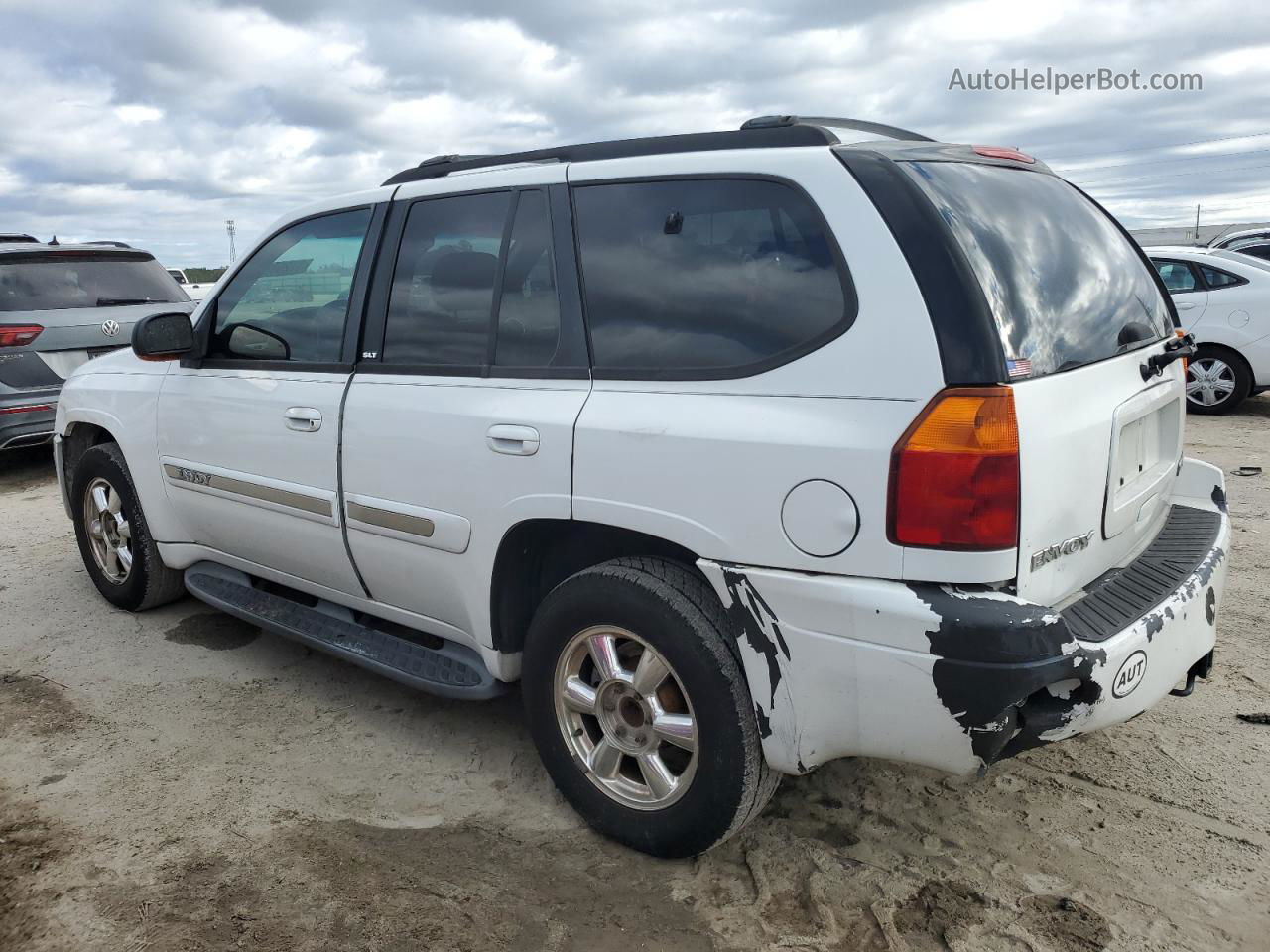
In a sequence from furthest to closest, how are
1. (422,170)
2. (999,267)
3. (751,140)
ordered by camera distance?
(422,170)
(751,140)
(999,267)

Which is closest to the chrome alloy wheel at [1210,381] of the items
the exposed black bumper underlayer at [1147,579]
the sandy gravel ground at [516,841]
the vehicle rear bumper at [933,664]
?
the sandy gravel ground at [516,841]

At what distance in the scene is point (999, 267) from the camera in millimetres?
2297

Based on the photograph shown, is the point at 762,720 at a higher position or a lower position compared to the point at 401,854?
higher

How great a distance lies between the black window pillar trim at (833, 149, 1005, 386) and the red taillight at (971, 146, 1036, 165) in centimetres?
61

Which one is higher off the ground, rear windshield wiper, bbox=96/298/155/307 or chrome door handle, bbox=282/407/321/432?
rear windshield wiper, bbox=96/298/155/307

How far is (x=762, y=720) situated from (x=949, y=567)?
600mm

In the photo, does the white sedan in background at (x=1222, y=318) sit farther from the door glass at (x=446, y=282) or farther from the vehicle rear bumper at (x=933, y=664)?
the door glass at (x=446, y=282)

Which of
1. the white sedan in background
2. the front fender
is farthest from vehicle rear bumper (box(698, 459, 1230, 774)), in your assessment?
the white sedan in background

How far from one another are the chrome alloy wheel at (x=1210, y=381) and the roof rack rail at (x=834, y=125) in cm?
759

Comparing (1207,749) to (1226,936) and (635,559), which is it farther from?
(635,559)

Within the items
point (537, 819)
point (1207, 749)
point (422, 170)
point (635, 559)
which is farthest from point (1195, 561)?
point (422, 170)

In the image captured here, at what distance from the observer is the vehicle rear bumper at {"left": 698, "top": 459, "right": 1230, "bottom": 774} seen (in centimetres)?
208

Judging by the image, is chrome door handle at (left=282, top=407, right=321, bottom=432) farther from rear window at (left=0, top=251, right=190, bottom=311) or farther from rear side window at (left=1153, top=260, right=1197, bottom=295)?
rear side window at (left=1153, top=260, right=1197, bottom=295)

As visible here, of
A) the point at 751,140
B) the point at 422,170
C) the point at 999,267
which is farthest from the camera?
the point at 422,170
